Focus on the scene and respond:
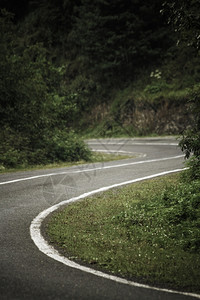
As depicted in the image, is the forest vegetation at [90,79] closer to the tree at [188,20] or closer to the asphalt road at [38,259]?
the asphalt road at [38,259]

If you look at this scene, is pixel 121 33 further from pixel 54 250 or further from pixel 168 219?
pixel 54 250

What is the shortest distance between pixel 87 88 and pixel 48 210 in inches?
1308

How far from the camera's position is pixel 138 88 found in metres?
34.5

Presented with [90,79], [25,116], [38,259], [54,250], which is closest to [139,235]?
[54,250]

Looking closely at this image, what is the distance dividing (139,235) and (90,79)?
117ft

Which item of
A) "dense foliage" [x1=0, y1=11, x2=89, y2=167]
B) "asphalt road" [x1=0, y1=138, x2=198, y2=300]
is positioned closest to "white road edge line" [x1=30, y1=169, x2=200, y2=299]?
"asphalt road" [x1=0, y1=138, x2=198, y2=300]

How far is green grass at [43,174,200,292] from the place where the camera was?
4441 millimetres

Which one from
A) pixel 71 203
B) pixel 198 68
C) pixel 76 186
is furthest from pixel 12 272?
pixel 198 68

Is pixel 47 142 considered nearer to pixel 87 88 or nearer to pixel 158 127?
pixel 158 127

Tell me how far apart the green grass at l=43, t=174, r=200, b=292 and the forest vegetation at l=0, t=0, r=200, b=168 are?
8574 mm

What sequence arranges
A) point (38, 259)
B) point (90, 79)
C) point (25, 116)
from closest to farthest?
point (38, 259) < point (25, 116) < point (90, 79)

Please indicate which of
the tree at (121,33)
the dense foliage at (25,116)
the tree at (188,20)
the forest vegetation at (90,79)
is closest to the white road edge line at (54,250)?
the tree at (188,20)

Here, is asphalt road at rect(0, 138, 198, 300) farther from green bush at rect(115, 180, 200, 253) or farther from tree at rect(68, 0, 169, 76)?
tree at rect(68, 0, 169, 76)

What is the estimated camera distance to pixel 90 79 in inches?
1572
